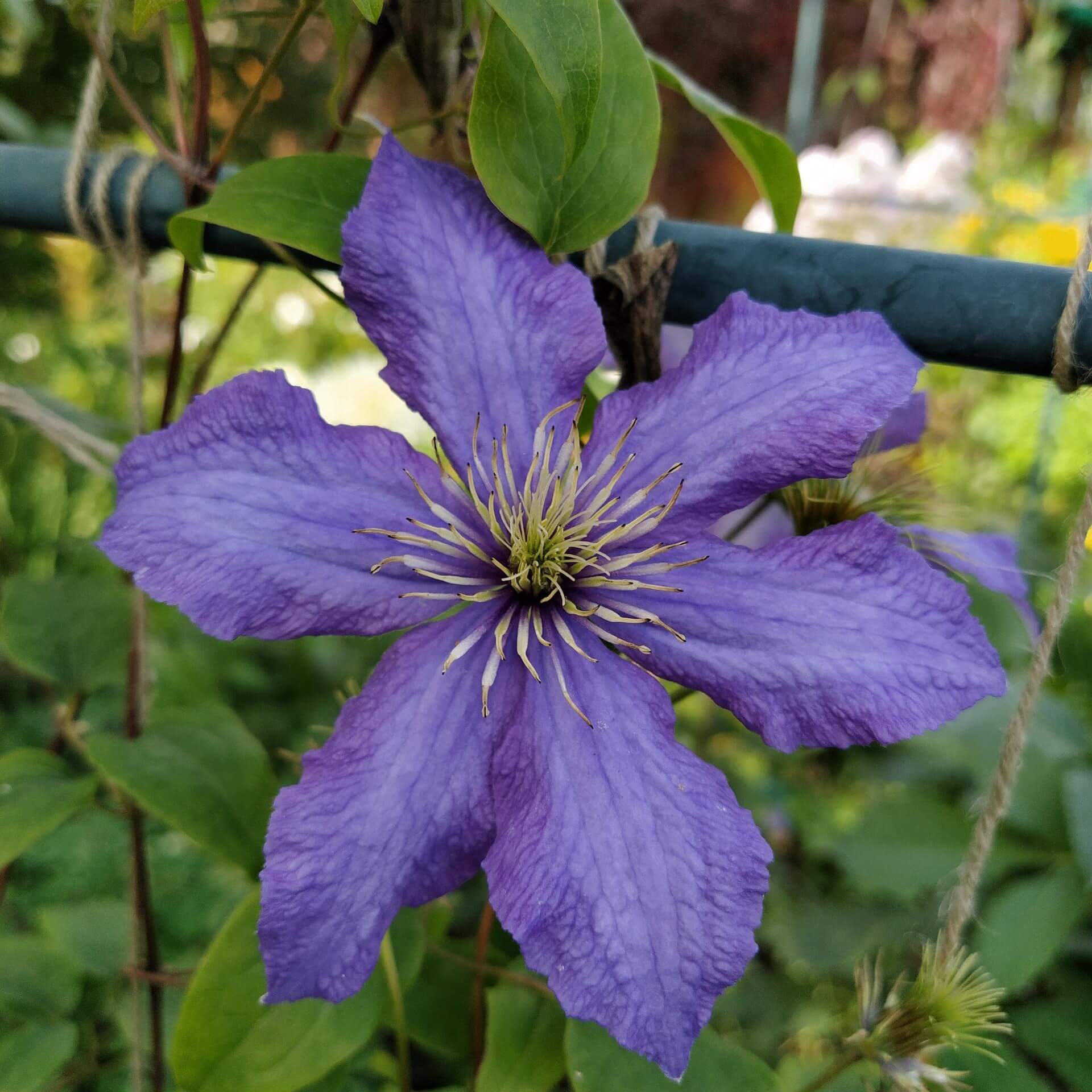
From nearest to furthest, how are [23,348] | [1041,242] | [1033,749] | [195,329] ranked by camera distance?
1. [1033,749]
2. [23,348]
3. [1041,242]
4. [195,329]

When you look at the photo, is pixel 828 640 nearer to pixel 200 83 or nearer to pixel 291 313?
pixel 200 83

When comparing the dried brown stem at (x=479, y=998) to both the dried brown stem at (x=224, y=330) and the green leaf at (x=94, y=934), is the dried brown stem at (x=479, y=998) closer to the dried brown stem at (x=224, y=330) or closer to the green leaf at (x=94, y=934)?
the green leaf at (x=94, y=934)

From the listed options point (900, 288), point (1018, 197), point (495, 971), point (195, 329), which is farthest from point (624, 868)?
point (1018, 197)

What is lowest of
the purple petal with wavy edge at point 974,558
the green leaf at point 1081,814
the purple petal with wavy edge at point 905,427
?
the green leaf at point 1081,814


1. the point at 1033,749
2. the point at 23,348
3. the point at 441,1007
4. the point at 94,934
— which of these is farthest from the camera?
the point at 23,348

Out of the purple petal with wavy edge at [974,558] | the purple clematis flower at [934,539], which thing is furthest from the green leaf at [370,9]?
the purple petal with wavy edge at [974,558]

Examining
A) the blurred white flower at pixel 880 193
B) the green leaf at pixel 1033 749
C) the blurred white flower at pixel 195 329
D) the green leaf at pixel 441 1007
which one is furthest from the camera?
the blurred white flower at pixel 880 193

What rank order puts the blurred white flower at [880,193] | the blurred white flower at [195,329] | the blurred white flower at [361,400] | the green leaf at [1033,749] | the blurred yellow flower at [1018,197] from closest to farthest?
the green leaf at [1033,749] → the blurred white flower at [361,400] → the blurred white flower at [195,329] → the blurred white flower at [880,193] → the blurred yellow flower at [1018,197]
